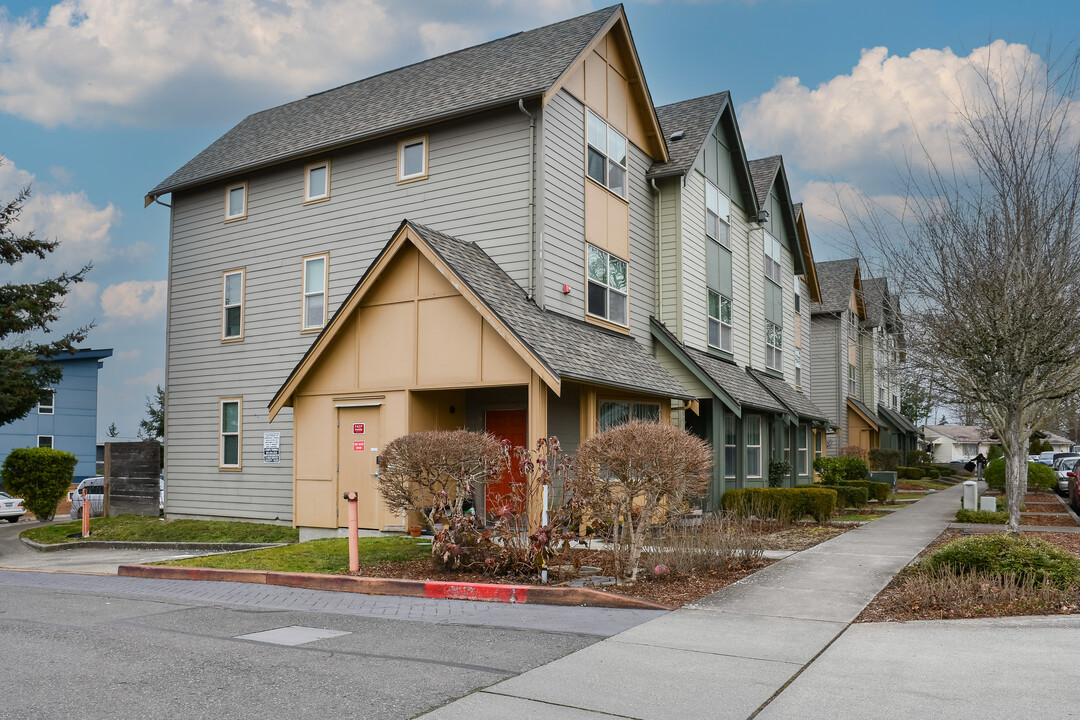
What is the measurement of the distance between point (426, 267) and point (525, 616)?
800 cm

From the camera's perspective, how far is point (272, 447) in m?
20.2

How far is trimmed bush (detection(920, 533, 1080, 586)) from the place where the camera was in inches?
388

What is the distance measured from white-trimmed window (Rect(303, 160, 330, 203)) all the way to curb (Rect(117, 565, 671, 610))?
988cm

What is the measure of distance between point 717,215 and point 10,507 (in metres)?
26.1

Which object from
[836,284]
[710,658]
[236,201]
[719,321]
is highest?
[836,284]

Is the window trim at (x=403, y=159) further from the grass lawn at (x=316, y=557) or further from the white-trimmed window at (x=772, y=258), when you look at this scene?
the white-trimmed window at (x=772, y=258)

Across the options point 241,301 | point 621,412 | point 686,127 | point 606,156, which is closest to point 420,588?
point 621,412

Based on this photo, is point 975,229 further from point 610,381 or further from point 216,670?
point 216,670

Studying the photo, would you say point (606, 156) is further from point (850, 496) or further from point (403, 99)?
point (850, 496)

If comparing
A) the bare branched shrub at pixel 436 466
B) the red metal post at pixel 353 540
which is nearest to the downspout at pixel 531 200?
the bare branched shrub at pixel 436 466

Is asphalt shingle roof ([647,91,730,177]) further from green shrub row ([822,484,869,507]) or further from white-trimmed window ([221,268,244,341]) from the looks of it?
white-trimmed window ([221,268,244,341])

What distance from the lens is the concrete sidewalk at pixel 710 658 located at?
5.82 meters

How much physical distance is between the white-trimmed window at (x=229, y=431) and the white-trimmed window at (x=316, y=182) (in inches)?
207

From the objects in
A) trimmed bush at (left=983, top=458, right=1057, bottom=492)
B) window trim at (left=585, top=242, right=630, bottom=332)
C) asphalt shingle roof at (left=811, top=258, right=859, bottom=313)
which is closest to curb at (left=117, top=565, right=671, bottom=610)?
window trim at (left=585, top=242, right=630, bottom=332)
